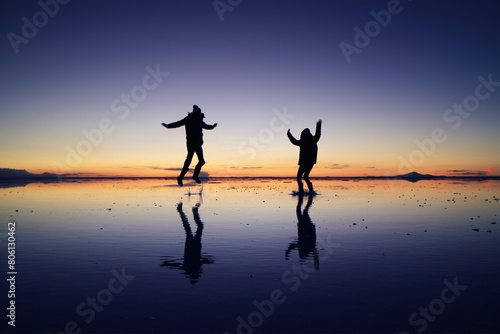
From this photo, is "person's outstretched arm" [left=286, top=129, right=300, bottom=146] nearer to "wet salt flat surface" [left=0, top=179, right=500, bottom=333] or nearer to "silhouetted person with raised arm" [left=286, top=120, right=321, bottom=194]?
"silhouetted person with raised arm" [left=286, top=120, right=321, bottom=194]

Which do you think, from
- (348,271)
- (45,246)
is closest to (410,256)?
(348,271)

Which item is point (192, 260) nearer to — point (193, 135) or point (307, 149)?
point (193, 135)

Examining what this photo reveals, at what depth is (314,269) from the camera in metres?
6.26

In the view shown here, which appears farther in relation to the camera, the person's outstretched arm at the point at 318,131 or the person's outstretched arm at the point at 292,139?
the person's outstretched arm at the point at 292,139

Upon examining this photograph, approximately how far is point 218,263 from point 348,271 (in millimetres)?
2308

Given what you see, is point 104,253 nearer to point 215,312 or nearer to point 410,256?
point 215,312

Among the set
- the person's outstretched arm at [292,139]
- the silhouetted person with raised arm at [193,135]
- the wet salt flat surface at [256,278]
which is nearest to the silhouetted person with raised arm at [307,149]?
the person's outstretched arm at [292,139]

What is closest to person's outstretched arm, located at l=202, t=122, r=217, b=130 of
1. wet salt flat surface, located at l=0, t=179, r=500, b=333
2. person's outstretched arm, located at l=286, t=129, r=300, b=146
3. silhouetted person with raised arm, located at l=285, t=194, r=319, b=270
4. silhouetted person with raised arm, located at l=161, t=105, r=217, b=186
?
silhouetted person with raised arm, located at l=161, t=105, r=217, b=186

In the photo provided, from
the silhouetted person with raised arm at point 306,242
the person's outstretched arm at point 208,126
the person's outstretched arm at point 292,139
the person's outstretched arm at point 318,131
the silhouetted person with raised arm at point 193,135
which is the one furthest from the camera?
the person's outstretched arm at point 292,139

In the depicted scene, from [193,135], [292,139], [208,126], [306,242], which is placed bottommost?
[306,242]

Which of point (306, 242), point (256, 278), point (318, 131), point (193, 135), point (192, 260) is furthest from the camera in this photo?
point (318, 131)

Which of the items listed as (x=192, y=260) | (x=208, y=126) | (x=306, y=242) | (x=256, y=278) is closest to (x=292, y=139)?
(x=208, y=126)

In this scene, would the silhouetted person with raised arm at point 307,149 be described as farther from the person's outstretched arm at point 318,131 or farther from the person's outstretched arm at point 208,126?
the person's outstretched arm at point 208,126

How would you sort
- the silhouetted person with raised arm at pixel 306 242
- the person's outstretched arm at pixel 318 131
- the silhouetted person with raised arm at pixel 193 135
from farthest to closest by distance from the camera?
the person's outstretched arm at pixel 318 131
the silhouetted person with raised arm at pixel 193 135
the silhouetted person with raised arm at pixel 306 242
